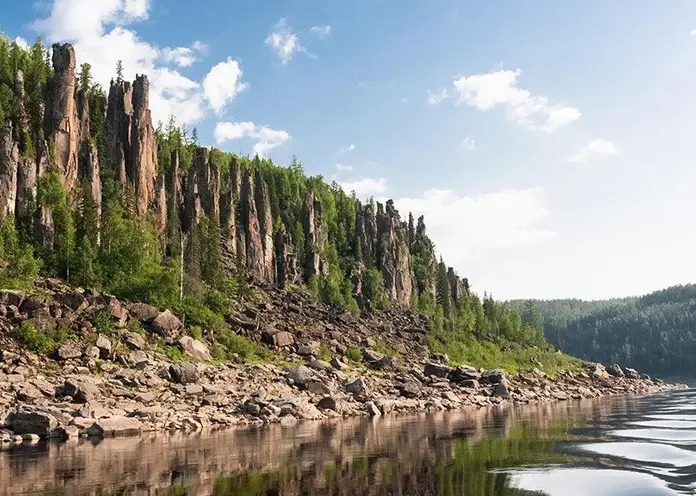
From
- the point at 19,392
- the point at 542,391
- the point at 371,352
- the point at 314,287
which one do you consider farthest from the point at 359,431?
the point at 314,287

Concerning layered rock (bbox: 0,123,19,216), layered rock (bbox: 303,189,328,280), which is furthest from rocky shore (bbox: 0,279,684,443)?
layered rock (bbox: 303,189,328,280)

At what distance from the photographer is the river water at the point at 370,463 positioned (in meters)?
19.3

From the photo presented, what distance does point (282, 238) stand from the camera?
14138 cm

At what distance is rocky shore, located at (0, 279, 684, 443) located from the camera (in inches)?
1610

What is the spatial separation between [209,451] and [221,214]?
4161 inches

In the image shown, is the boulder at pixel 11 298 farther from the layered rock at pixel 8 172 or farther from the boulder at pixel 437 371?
the boulder at pixel 437 371

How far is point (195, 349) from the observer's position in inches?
2520

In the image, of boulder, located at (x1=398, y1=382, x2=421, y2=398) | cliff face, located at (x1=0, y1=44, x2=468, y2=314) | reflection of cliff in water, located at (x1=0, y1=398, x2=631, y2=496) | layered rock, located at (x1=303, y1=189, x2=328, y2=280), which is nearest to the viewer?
reflection of cliff in water, located at (x1=0, y1=398, x2=631, y2=496)

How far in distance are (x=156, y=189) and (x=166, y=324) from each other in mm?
52758

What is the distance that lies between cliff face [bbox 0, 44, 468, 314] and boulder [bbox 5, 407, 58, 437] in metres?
49.3

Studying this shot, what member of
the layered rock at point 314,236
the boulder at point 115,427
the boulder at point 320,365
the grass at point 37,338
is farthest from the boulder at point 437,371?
the layered rock at point 314,236

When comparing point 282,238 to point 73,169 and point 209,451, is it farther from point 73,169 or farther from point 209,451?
point 209,451

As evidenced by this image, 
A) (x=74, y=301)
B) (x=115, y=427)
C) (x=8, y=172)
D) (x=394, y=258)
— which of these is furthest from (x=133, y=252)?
(x=394, y=258)

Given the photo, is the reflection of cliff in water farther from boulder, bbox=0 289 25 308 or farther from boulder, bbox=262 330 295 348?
boulder, bbox=262 330 295 348
